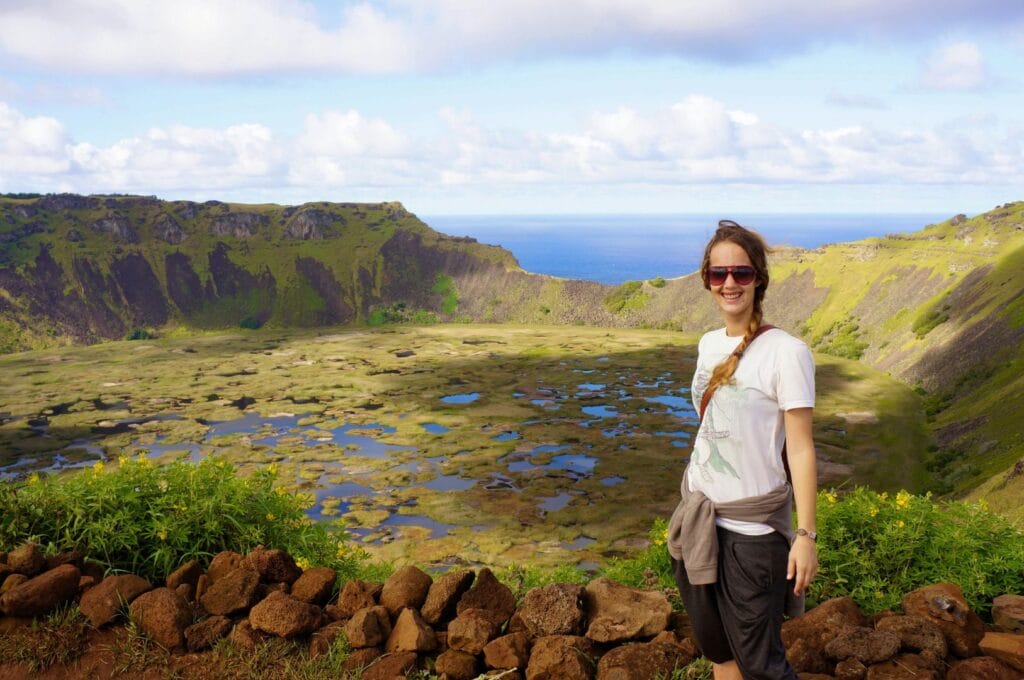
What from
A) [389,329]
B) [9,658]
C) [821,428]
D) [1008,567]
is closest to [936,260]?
[821,428]

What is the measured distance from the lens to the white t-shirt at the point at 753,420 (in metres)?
4.01

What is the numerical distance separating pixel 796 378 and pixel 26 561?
6.71 meters

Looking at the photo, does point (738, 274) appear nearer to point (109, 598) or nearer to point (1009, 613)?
point (1009, 613)

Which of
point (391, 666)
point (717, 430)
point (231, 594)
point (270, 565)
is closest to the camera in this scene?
point (717, 430)

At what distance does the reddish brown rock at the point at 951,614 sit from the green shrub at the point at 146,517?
224 inches

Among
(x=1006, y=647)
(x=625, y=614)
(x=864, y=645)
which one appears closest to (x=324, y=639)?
(x=625, y=614)

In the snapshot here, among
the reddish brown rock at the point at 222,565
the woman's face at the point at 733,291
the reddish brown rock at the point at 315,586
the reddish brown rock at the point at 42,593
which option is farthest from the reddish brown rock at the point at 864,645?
the reddish brown rock at the point at 42,593

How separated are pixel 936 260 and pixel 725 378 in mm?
87713

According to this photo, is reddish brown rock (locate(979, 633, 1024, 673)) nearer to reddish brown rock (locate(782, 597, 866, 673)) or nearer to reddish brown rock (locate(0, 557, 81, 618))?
reddish brown rock (locate(782, 597, 866, 673))

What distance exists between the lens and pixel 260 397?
5341 cm

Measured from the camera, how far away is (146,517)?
741 cm

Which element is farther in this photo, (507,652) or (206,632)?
(206,632)

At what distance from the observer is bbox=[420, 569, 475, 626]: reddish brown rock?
659 centimetres

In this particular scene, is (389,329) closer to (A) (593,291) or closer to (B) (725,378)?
(A) (593,291)
